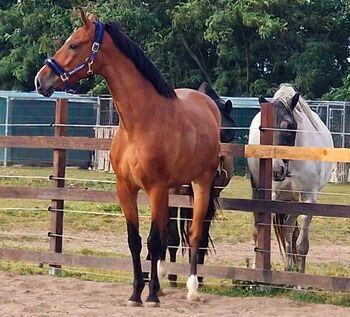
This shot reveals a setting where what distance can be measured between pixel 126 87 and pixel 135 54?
0.29 metres

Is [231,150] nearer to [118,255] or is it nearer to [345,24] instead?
[118,255]

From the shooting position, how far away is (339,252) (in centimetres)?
1092

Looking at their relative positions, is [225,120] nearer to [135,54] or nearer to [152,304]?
[135,54]

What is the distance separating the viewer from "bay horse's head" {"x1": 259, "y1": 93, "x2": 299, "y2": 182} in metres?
8.70

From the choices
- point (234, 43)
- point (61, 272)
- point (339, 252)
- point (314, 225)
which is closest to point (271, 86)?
point (234, 43)

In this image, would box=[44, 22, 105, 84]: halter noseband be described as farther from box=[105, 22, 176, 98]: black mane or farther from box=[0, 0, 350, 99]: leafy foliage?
box=[0, 0, 350, 99]: leafy foliage

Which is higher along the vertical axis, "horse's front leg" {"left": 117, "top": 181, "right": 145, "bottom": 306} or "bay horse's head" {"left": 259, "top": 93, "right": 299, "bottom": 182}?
"bay horse's head" {"left": 259, "top": 93, "right": 299, "bottom": 182}

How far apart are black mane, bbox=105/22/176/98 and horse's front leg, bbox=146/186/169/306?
879 mm

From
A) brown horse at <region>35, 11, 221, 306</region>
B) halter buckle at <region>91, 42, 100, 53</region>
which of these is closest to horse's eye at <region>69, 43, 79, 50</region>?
brown horse at <region>35, 11, 221, 306</region>

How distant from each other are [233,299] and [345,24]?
72.2 ft

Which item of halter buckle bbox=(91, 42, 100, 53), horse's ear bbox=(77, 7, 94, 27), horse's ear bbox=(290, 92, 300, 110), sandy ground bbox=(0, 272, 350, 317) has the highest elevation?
horse's ear bbox=(77, 7, 94, 27)

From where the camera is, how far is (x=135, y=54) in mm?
7531

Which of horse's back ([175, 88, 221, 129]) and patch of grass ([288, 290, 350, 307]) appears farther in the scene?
horse's back ([175, 88, 221, 129])

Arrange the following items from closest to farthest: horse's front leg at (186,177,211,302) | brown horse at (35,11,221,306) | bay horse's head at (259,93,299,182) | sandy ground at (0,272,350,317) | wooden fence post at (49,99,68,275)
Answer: sandy ground at (0,272,350,317) → brown horse at (35,11,221,306) → horse's front leg at (186,177,211,302) → bay horse's head at (259,93,299,182) → wooden fence post at (49,99,68,275)
